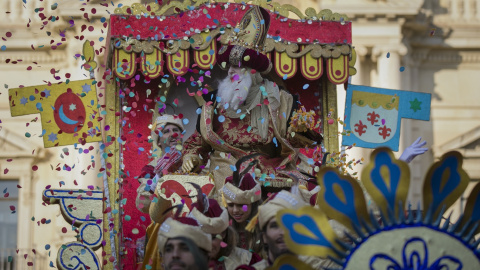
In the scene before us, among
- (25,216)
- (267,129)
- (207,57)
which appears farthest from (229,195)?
(25,216)

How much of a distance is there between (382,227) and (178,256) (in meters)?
1.31

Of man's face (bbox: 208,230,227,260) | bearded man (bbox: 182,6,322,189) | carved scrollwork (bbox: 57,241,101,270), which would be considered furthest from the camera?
bearded man (bbox: 182,6,322,189)

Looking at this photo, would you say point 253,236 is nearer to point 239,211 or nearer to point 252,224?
point 239,211

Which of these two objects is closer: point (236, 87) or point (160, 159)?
point (236, 87)

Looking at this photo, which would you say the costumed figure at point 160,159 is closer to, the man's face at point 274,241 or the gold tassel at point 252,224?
the gold tassel at point 252,224

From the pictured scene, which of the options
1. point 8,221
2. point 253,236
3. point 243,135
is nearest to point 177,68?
point 243,135

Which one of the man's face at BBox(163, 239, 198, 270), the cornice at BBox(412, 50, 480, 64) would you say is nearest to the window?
the cornice at BBox(412, 50, 480, 64)

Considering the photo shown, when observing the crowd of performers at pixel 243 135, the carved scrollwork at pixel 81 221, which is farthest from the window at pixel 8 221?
the carved scrollwork at pixel 81 221

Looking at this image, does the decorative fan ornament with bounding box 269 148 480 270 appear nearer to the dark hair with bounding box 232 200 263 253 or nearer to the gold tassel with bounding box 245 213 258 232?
the gold tassel with bounding box 245 213 258 232

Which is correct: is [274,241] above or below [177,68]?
below

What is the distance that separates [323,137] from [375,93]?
69 cm

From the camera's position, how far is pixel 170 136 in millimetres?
10219

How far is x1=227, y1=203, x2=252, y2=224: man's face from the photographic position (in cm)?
847

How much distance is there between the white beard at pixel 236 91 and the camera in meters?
9.73
